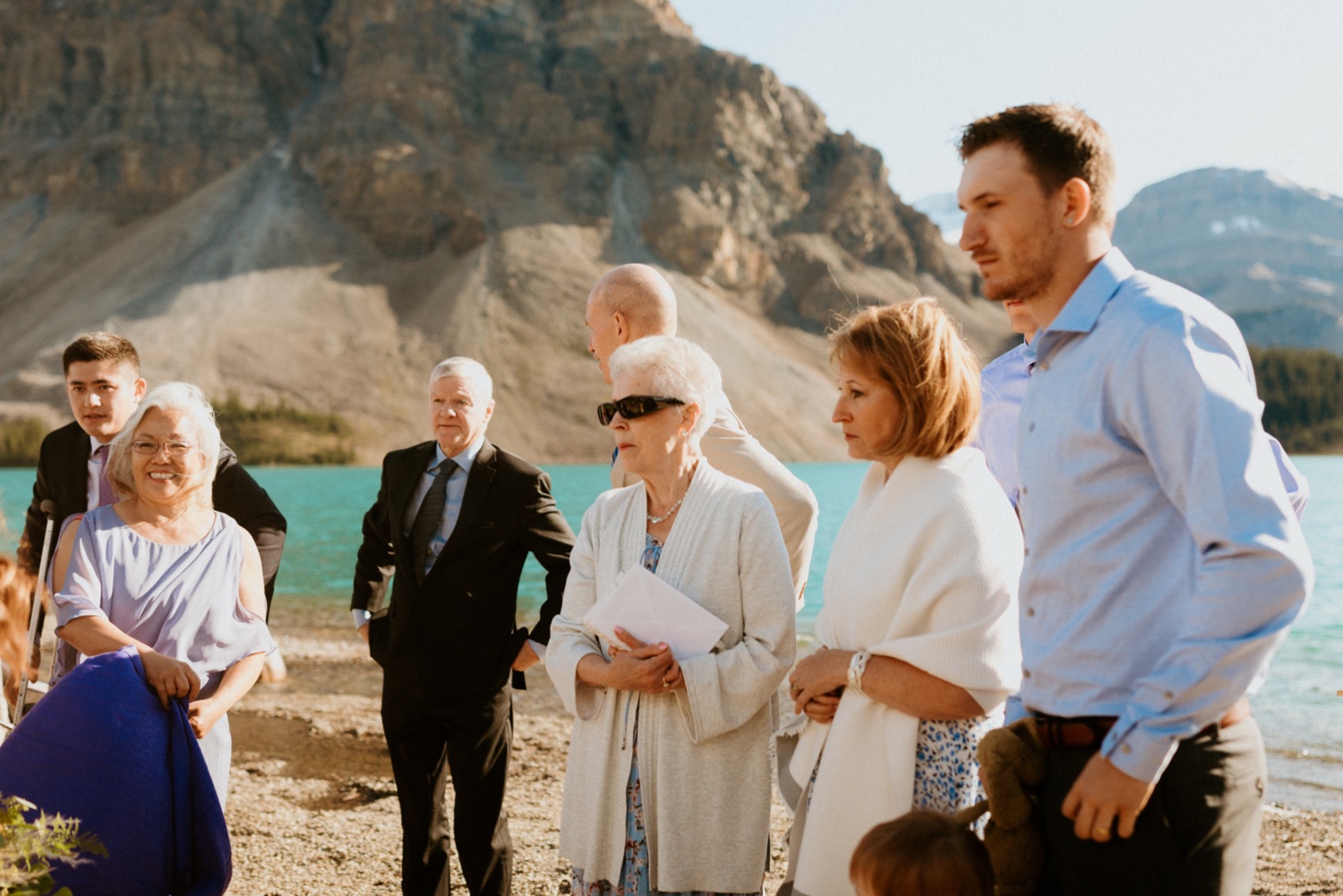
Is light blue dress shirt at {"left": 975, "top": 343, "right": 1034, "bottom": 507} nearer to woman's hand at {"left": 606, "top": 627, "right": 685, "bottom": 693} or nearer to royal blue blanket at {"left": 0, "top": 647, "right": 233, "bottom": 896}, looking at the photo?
woman's hand at {"left": 606, "top": 627, "right": 685, "bottom": 693}

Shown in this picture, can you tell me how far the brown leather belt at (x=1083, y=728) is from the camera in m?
1.93

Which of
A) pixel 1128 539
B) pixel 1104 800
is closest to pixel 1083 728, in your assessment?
pixel 1104 800

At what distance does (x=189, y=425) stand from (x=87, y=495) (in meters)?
1.17

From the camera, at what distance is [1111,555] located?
1957 millimetres

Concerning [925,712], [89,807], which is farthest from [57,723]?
[925,712]

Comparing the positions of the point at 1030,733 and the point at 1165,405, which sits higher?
the point at 1165,405

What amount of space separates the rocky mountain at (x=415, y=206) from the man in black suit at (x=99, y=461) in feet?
219

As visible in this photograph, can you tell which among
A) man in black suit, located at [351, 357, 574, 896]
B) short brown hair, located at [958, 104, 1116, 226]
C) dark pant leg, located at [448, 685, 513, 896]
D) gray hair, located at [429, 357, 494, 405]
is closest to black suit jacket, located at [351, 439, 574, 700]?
man in black suit, located at [351, 357, 574, 896]

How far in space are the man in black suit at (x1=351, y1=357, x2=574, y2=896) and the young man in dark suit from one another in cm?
49

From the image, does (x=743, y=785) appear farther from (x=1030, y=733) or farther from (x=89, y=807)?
(x=89, y=807)

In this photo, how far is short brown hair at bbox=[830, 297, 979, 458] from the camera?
2.57 meters

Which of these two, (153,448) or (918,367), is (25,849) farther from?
(918,367)

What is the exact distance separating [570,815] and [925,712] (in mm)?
1103

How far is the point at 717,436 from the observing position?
3.63 meters
